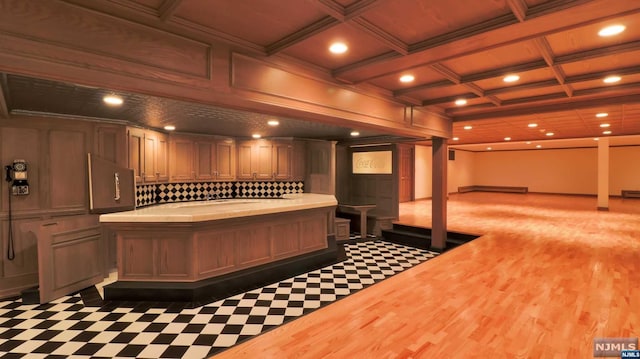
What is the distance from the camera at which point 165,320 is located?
3.23 m

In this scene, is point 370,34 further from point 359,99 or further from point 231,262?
point 231,262

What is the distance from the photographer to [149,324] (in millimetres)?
3137

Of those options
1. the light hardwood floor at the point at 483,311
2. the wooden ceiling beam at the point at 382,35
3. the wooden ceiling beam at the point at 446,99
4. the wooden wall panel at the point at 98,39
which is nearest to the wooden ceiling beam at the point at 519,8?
the wooden ceiling beam at the point at 382,35

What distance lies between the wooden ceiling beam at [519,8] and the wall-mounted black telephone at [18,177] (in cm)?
533

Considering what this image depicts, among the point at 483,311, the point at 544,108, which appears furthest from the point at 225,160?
the point at 544,108

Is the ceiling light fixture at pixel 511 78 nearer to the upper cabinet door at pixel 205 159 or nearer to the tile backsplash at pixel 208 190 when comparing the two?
the tile backsplash at pixel 208 190

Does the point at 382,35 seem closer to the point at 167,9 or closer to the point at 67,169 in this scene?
the point at 167,9

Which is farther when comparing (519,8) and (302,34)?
(302,34)

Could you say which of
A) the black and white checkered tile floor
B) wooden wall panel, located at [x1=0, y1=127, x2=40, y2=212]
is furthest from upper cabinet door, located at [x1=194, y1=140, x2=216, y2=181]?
the black and white checkered tile floor

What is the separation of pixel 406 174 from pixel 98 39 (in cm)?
1088

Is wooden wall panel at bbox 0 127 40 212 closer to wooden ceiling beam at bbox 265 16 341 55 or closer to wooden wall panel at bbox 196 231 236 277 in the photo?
wooden wall panel at bbox 196 231 236 277

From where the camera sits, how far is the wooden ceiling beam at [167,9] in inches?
67.4

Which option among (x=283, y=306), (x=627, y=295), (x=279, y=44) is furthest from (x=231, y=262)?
(x=627, y=295)

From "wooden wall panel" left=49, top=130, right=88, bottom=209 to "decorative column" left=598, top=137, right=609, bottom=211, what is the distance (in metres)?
13.3
